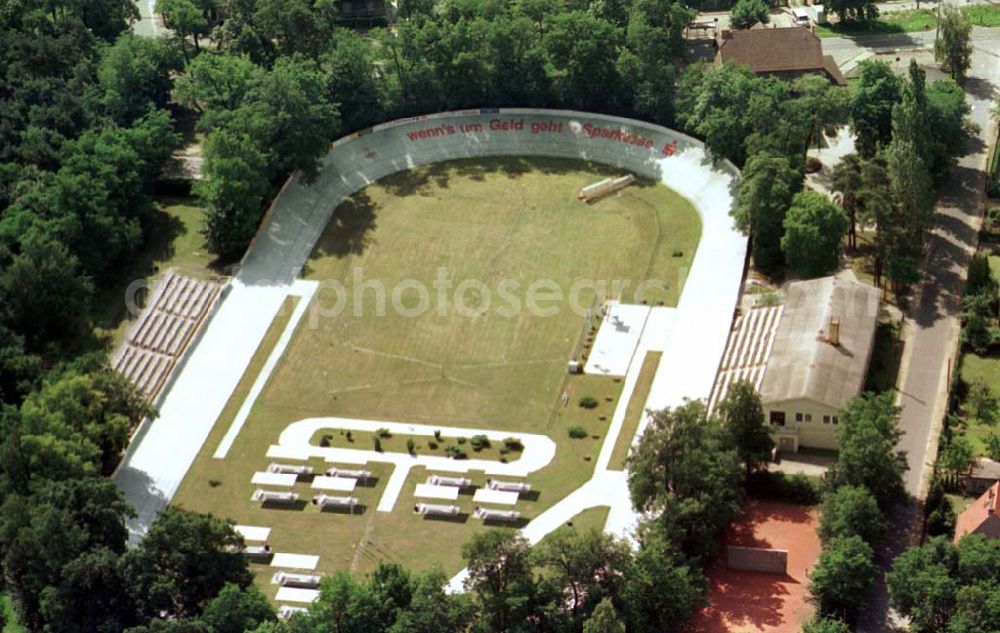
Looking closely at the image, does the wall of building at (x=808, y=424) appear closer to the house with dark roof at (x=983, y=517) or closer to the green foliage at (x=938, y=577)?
the house with dark roof at (x=983, y=517)

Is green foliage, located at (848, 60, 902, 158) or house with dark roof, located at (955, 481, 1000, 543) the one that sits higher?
green foliage, located at (848, 60, 902, 158)

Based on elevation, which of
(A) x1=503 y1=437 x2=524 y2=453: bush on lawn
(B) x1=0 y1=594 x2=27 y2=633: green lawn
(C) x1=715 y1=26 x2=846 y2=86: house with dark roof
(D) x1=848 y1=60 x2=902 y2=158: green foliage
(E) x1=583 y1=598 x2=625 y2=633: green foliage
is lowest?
(B) x1=0 y1=594 x2=27 y2=633: green lawn

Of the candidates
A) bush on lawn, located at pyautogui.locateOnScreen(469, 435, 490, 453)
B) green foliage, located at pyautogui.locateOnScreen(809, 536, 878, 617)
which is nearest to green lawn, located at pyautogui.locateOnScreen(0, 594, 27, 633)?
bush on lawn, located at pyautogui.locateOnScreen(469, 435, 490, 453)

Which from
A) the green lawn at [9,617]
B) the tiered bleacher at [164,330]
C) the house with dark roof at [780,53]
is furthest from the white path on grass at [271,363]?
the house with dark roof at [780,53]

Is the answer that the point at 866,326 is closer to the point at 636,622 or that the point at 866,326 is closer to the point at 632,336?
the point at 632,336

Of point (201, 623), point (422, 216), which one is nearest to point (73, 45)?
point (422, 216)

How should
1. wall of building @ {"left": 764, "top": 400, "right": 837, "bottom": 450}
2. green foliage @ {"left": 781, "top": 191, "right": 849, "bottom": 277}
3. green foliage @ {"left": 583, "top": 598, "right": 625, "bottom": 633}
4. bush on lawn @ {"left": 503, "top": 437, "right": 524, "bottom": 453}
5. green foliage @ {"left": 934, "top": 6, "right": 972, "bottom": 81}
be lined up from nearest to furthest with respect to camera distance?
green foliage @ {"left": 583, "top": 598, "right": 625, "bottom": 633} → wall of building @ {"left": 764, "top": 400, "right": 837, "bottom": 450} → bush on lawn @ {"left": 503, "top": 437, "right": 524, "bottom": 453} → green foliage @ {"left": 781, "top": 191, "right": 849, "bottom": 277} → green foliage @ {"left": 934, "top": 6, "right": 972, "bottom": 81}

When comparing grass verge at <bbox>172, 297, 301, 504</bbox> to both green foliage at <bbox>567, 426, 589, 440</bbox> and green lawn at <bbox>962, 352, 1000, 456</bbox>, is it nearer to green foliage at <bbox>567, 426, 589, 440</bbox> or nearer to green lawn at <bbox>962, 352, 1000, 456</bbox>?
green foliage at <bbox>567, 426, 589, 440</bbox>
